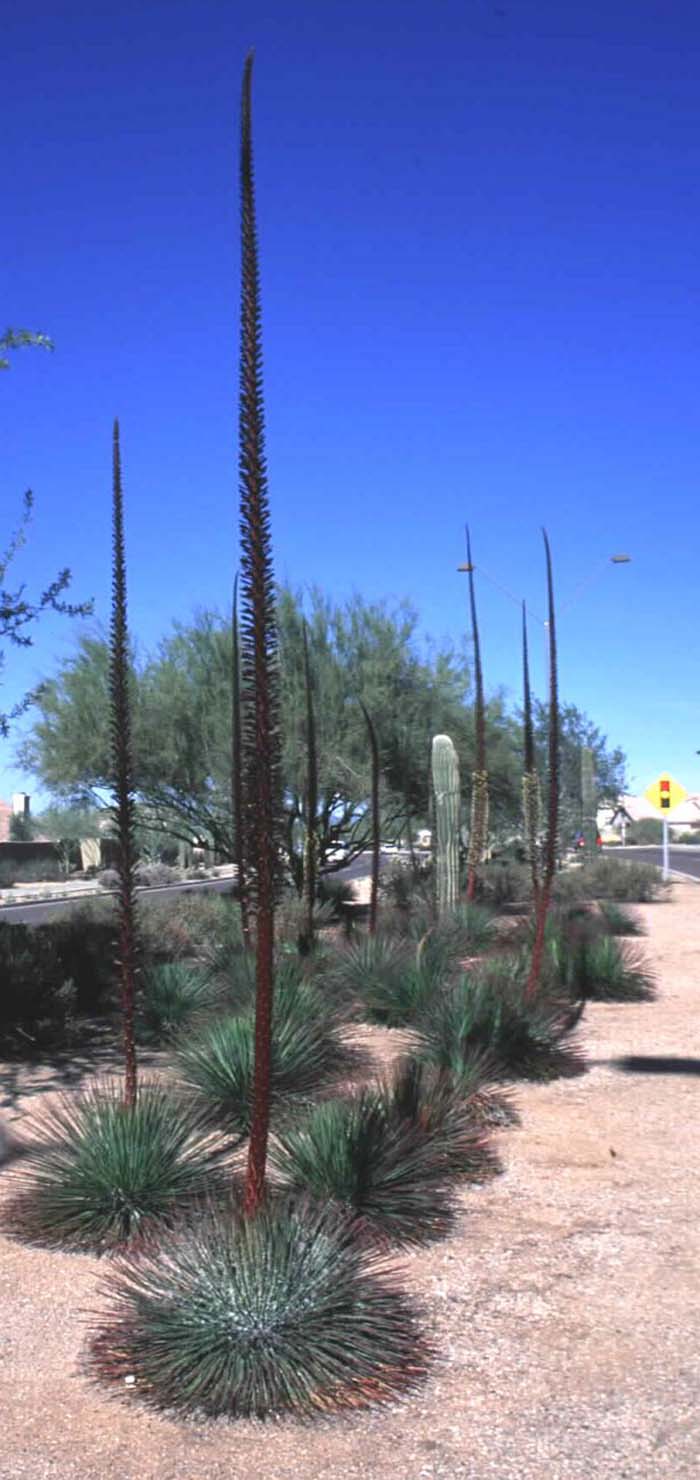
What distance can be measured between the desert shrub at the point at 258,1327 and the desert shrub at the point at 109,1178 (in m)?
1.01

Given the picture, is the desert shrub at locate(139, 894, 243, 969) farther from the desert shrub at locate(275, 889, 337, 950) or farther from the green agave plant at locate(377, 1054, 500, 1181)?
→ the green agave plant at locate(377, 1054, 500, 1181)

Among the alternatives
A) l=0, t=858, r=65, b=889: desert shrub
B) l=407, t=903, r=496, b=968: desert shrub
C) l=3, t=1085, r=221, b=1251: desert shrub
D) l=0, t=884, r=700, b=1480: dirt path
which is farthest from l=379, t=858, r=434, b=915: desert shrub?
l=0, t=858, r=65, b=889: desert shrub

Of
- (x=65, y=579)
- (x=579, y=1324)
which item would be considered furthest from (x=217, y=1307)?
(x=65, y=579)

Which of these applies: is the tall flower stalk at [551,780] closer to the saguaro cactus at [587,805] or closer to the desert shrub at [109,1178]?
the desert shrub at [109,1178]

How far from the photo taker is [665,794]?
36.1m

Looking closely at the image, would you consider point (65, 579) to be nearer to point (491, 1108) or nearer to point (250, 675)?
A: point (491, 1108)

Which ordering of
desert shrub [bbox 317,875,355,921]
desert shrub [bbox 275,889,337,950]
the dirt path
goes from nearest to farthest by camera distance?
the dirt path
desert shrub [bbox 275,889,337,950]
desert shrub [bbox 317,875,355,921]

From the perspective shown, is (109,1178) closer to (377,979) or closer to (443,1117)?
(443,1117)

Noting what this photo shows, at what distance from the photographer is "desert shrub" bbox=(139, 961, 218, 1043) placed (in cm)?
1141

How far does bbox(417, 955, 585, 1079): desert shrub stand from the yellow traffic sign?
25718mm

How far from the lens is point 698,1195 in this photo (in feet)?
23.5

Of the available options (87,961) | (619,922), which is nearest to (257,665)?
(87,961)

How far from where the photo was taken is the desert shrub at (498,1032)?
9.59 m

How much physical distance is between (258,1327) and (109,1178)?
1.78 meters
